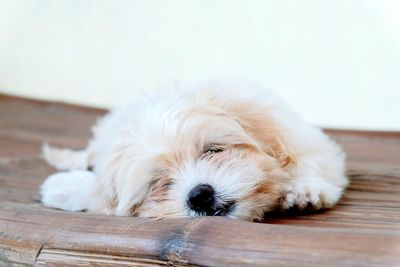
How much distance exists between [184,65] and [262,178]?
283 centimetres

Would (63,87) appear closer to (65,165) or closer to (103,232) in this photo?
(65,165)

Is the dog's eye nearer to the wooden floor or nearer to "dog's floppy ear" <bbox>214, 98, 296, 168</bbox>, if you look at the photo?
"dog's floppy ear" <bbox>214, 98, 296, 168</bbox>

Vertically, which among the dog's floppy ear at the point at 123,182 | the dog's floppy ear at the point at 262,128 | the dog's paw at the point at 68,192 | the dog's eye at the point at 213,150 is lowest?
the dog's paw at the point at 68,192

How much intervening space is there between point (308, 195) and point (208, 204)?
349 mm

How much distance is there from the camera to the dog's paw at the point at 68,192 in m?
2.52

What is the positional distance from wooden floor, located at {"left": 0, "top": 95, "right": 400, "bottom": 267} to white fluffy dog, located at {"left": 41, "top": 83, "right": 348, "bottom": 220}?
102 mm

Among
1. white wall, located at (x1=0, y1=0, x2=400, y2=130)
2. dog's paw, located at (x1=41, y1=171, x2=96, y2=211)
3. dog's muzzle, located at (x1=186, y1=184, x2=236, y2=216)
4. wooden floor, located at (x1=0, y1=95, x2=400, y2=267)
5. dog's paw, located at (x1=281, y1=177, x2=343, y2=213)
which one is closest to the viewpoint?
wooden floor, located at (x1=0, y1=95, x2=400, y2=267)

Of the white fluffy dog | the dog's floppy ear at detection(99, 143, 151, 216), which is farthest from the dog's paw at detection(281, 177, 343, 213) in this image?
the dog's floppy ear at detection(99, 143, 151, 216)

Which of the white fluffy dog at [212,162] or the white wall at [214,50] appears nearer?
the white fluffy dog at [212,162]

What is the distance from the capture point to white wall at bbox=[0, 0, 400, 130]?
4176mm

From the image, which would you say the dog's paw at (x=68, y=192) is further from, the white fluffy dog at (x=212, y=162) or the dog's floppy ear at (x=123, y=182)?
the dog's floppy ear at (x=123, y=182)

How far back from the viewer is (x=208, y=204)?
1938mm

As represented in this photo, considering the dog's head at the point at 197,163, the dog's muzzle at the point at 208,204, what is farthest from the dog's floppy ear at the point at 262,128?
the dog's muzzle at the point at 208,204

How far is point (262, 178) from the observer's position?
1.99m
